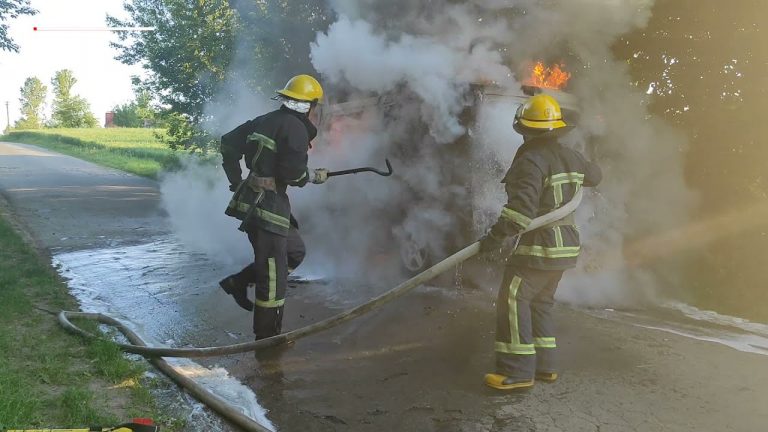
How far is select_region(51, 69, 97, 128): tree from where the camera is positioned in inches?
2665

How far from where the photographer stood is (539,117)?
3.72m

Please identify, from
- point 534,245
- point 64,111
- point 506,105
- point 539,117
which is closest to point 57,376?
point 534,245

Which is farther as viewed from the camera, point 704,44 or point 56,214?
point 56,214

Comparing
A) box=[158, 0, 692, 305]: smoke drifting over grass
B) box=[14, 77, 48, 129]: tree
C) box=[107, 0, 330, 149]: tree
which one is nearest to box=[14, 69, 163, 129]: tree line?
box=[14, 77, 48, 129]: tree

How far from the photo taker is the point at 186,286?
6148 millimetres

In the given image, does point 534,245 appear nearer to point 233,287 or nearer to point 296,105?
point 296,105

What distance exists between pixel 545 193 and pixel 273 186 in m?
1.91

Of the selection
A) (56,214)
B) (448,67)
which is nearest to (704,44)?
(448,67)

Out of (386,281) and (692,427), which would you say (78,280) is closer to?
(386,281)

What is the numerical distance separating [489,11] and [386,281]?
3106mm

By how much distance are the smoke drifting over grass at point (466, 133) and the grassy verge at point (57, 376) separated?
300 cm

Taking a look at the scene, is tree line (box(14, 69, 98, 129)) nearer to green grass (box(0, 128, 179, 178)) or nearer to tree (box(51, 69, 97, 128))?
tree (box(51, 69, 97, 128))

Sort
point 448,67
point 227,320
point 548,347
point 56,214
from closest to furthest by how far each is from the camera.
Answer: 1. point 548,347
2. point 227,320
3. point 448,67
4. point 56,214

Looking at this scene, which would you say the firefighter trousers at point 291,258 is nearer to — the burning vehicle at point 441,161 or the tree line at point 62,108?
the burning vehicle at point 441,161
